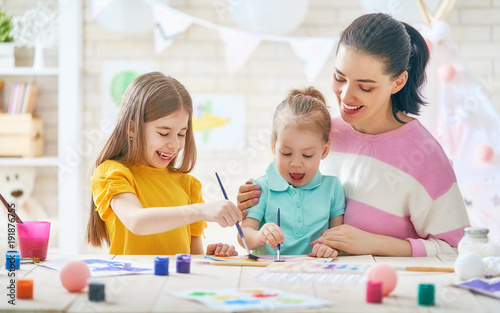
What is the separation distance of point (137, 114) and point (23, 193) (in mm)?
2659

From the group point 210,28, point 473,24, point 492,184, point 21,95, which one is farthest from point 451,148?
point 21,95

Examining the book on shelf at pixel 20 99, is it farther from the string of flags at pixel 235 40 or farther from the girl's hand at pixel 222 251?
the girl's hand at pixel 222 251

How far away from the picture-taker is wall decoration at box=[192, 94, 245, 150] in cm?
429

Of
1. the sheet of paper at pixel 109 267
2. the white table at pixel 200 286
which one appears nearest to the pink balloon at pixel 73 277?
the white table at pixel 200 286

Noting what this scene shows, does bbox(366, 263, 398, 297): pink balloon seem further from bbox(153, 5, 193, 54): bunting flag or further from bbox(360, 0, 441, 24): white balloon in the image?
bbox(153, 5, 193, 54): bunting flag

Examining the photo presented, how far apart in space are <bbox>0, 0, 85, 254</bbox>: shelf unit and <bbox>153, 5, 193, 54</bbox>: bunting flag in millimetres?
538

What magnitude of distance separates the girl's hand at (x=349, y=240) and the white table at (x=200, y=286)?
0.79ft

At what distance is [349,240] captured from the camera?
1.71 m

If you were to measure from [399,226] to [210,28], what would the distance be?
2755 mm

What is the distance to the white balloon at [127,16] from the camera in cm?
404

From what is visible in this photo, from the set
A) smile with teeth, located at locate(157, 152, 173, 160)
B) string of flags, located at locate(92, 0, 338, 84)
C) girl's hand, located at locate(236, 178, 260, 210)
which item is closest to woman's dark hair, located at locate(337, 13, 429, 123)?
girl's hand, located at locate(236, 178, 260, 210)

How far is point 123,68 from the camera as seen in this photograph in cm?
432

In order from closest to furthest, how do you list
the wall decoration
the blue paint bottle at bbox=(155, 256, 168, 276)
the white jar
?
the blue paint bottle at bbox=(155, 256, 168, 276), the white jar, the wall decoration

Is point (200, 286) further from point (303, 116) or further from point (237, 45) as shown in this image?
point (237, 45)
